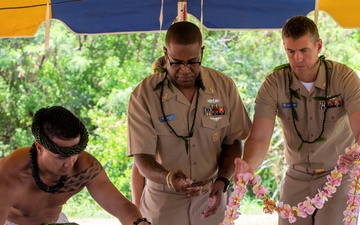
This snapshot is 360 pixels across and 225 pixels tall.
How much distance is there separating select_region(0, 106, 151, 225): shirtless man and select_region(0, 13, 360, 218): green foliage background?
5.64 meters

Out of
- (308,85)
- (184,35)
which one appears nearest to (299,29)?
(308,85)

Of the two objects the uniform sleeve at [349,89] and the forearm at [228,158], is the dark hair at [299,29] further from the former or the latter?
the forearm at [228,158]

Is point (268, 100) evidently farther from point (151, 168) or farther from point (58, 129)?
point (58, 129)

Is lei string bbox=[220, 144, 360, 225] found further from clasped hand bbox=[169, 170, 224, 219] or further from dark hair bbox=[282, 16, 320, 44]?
dark hair bbox=[282, 16, 320, 44]

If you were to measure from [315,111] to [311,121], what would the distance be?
6 cm

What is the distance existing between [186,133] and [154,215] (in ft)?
1.63

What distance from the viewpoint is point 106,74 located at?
1003 centimetres

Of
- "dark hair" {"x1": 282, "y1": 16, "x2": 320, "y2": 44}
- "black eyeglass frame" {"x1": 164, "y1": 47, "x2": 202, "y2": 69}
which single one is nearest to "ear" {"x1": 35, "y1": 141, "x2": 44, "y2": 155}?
"black eyeglass frame" {"x1": 164, "y1": 47, "x2": 202, "y2": 69}

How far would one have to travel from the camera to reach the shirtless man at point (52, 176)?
367 centimetres

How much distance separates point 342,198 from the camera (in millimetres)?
4531

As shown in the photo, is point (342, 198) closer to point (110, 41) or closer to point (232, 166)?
point (232, 166)

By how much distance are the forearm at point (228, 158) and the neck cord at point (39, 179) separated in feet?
2.88

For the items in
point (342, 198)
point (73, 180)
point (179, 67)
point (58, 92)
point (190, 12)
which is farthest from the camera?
point (58, 92)

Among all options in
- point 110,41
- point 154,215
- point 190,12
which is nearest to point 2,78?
point 110,41
